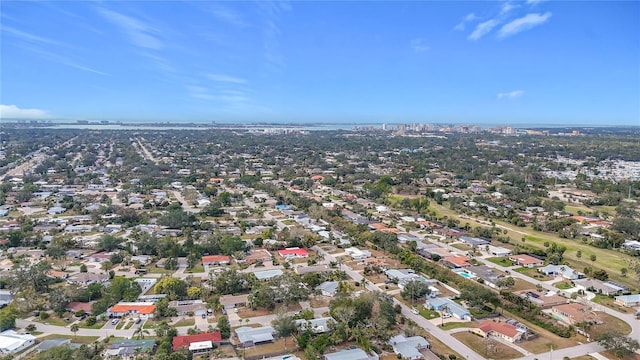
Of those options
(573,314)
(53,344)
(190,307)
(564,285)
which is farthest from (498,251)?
(53,344)

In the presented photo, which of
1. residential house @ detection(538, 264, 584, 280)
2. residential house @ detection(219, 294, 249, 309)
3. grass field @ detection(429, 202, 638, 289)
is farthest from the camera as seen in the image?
grass field @ detection(429, 202, 638, 289)

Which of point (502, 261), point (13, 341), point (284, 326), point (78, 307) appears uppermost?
point (284, 326)

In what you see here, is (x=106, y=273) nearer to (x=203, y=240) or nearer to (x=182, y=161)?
(x=203, y=240)

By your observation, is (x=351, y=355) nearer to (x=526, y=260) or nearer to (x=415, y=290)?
(x=415, y=290)

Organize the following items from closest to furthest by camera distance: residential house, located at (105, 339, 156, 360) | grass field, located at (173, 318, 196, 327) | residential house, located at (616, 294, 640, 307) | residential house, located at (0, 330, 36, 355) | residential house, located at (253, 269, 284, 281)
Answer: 1. residential house, located at (105, 339, 156, 360)
2. residential house, located at (0, 330, 36, 355)
3. grass field, located at (173, 318, 196, 327)
4. residential house, located at (616, 294, 640, 307)
5. residential house, located at (253, 269, 284, 281)

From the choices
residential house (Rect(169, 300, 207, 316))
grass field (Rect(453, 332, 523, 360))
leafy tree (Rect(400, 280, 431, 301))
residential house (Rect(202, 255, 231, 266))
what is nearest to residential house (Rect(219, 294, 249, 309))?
residential house (Rect(169, 300, 207, 316))

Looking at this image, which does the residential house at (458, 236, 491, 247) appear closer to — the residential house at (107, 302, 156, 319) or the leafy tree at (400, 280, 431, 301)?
the leafy tree at (400, 280, 431, 301)
